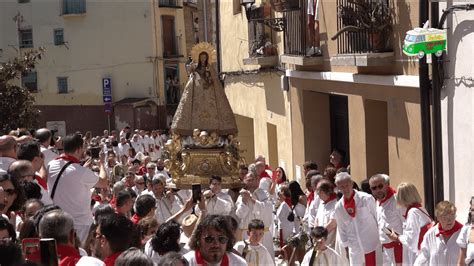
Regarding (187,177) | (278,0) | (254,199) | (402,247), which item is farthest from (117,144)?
(402,247)

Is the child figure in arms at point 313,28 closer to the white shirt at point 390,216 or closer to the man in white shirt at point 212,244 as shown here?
the white shirt at point 390,216

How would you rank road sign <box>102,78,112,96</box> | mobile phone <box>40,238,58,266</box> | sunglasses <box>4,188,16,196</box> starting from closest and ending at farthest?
mobile phone <box>40,238,58,266</box>, sunglasses <box>4,188,16,196</box>, road sign <box>102,78,112,96</box>

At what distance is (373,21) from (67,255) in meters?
7.38

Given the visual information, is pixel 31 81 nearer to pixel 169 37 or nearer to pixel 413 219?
pixel 169 37

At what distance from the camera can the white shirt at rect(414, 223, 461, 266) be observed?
8.55 meters

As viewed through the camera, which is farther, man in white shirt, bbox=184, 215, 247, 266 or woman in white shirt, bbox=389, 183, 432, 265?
woman in white shirt, bbox=389, 183, 432, 265

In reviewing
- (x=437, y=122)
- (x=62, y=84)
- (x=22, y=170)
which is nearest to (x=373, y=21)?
(x=437, y=122)

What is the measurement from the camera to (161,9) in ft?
130

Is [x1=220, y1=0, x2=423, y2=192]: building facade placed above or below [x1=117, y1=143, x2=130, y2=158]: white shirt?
above

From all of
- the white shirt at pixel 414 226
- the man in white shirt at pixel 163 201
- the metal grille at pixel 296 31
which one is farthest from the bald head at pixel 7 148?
the metal grille at pixel 296 31

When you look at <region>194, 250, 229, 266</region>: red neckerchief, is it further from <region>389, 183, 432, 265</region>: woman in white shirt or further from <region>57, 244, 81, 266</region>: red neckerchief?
<region>389, 183, 432, 265</region>: woman in white shirt

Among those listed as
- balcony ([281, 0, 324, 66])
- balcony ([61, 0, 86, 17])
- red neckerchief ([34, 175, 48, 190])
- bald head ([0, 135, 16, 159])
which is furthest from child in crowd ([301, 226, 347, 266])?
balcony ([61, 0, 86, 17])

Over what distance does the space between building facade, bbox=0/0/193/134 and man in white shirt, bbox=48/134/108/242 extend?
2944cm

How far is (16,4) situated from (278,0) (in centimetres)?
2695
